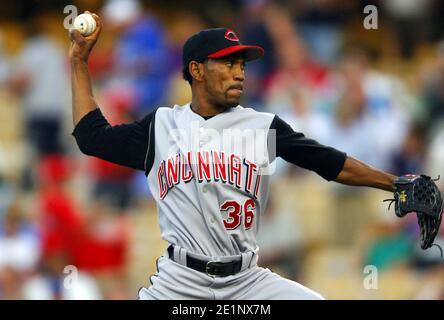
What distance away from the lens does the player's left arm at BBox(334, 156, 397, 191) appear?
5957 millimetres

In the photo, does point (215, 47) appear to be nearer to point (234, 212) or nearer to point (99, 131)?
point (99, 131)

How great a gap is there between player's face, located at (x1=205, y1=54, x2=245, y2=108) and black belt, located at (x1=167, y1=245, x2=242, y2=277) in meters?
0.78

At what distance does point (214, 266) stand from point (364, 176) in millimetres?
868

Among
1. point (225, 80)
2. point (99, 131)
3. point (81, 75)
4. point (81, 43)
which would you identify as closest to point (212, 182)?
point (225, 80)

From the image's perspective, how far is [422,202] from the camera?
5.89 metres

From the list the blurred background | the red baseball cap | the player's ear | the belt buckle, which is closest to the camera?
the belt buckle

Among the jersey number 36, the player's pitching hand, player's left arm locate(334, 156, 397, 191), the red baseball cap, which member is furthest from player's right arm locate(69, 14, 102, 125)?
player's left arm locate(334, 156, 397, 191)

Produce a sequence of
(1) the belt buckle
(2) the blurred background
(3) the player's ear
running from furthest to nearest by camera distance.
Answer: (2) the blurred background, (3) the player's ear, (1) the belt buckle

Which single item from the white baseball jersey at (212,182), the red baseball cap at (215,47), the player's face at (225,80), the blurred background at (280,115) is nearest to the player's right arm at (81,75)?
the white baseball jersey at (212,182)

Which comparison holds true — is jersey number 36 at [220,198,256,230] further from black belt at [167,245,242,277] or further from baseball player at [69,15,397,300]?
black belt at [167,245,242,277]

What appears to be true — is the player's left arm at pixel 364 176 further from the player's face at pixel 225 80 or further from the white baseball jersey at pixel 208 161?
the player's face at pixel 225 80

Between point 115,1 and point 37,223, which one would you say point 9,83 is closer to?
point 115,1
